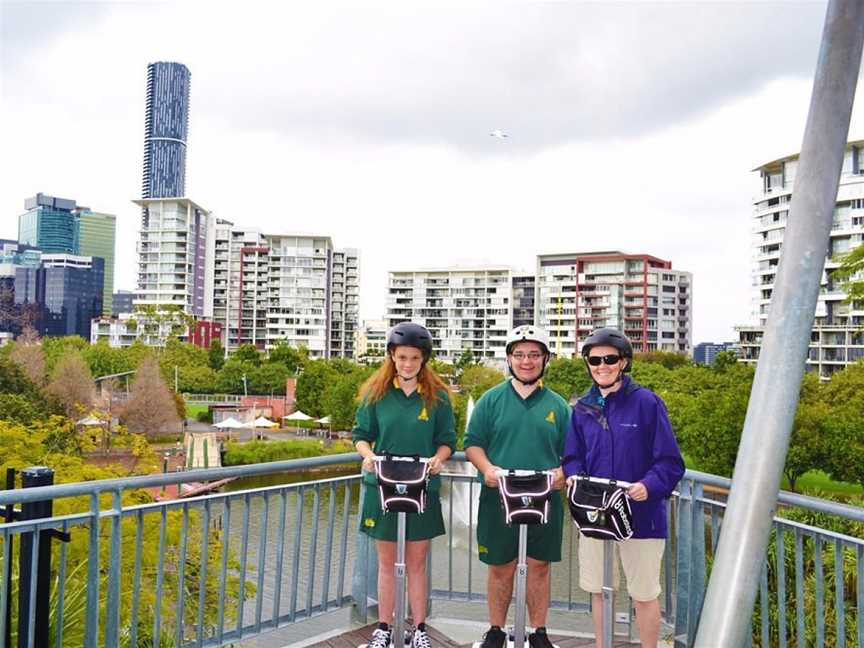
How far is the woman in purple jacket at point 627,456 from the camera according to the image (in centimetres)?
331

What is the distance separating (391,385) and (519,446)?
0.73 m

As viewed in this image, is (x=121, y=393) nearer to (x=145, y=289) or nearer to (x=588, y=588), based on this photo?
(x=145, y=289)

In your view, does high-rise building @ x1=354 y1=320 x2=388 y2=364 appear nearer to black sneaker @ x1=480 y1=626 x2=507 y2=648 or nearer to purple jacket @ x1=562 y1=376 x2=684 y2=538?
black sneaker @ x1=480 y1=626 x2=507 y2=648

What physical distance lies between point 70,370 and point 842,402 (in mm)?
39621

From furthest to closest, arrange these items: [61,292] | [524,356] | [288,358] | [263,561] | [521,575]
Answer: [61,292], [288,358], [263,561], [524,356], [521,575]

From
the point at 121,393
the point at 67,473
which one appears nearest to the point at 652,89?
the point at 67,473

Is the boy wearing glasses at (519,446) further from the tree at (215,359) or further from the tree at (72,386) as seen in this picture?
the tree at (215,359)

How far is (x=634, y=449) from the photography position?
3.33 m

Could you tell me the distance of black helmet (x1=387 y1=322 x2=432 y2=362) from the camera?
3830mm

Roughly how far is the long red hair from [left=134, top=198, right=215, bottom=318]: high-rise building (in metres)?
105

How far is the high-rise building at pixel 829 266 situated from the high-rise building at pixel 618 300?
2450 cm

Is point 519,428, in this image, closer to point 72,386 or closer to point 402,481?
point 402,481

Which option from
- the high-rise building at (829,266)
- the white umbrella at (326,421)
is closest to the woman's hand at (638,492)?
the white umbrella at (326,421)

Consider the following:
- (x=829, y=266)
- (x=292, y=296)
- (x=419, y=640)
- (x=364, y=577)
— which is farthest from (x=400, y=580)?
(x=292, y=296)
